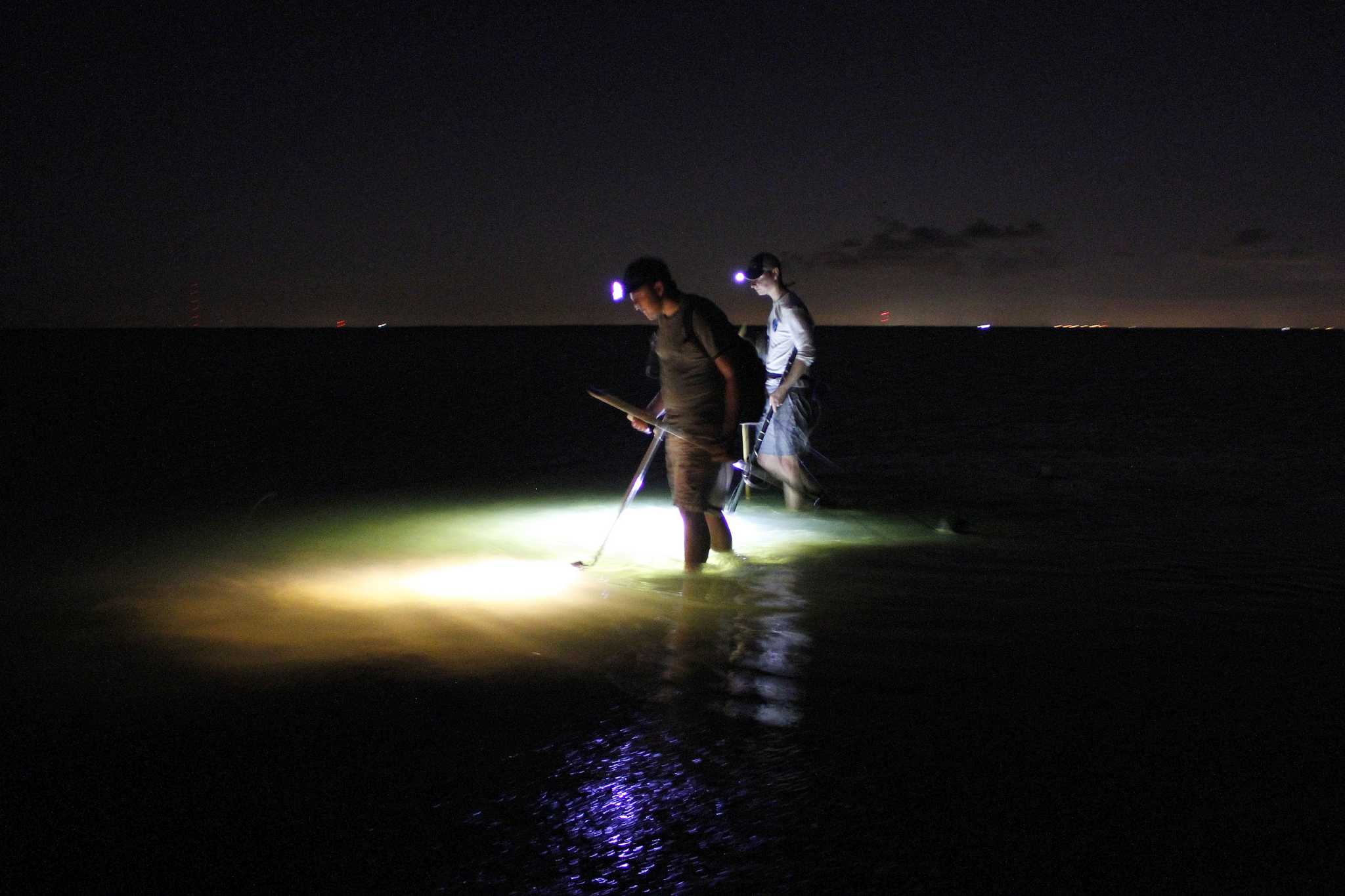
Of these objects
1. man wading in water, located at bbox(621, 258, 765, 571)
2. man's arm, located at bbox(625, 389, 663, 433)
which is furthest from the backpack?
man's arm, located at bbox(625, 389, 663, 433)

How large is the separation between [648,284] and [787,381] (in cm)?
311

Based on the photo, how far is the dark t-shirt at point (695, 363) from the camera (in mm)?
7348

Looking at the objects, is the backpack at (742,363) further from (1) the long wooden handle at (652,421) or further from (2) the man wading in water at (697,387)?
(1) the long wooden handle at (652,421)

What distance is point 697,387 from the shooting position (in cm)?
756

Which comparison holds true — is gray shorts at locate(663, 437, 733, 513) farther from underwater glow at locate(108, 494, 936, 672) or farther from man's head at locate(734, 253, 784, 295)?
Result: man's head at locate(734, 253, 784, 295)

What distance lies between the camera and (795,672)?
18.5 ft

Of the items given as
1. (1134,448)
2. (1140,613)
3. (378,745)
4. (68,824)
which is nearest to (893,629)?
(1140,613)

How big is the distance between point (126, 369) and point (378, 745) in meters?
45.8

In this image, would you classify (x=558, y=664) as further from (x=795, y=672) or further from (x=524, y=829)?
(x=524, y=829)

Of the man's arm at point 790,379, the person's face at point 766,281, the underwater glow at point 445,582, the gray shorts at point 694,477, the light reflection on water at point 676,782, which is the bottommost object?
the light reflection on water at point 676,782

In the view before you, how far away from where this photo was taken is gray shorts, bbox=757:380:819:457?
1052cm

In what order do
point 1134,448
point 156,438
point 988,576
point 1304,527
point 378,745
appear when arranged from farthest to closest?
point 156,438 → point 1134,448 → point 1304,527 → point 988,576 → point 378,745

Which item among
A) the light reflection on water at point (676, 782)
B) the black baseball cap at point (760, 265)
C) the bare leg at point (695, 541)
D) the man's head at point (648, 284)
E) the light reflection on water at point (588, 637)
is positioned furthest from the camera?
the black baseball cap at point (760, 265)

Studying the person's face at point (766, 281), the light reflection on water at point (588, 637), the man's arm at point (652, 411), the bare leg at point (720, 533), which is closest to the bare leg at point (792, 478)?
the light reflection on water at point (588, 637)
